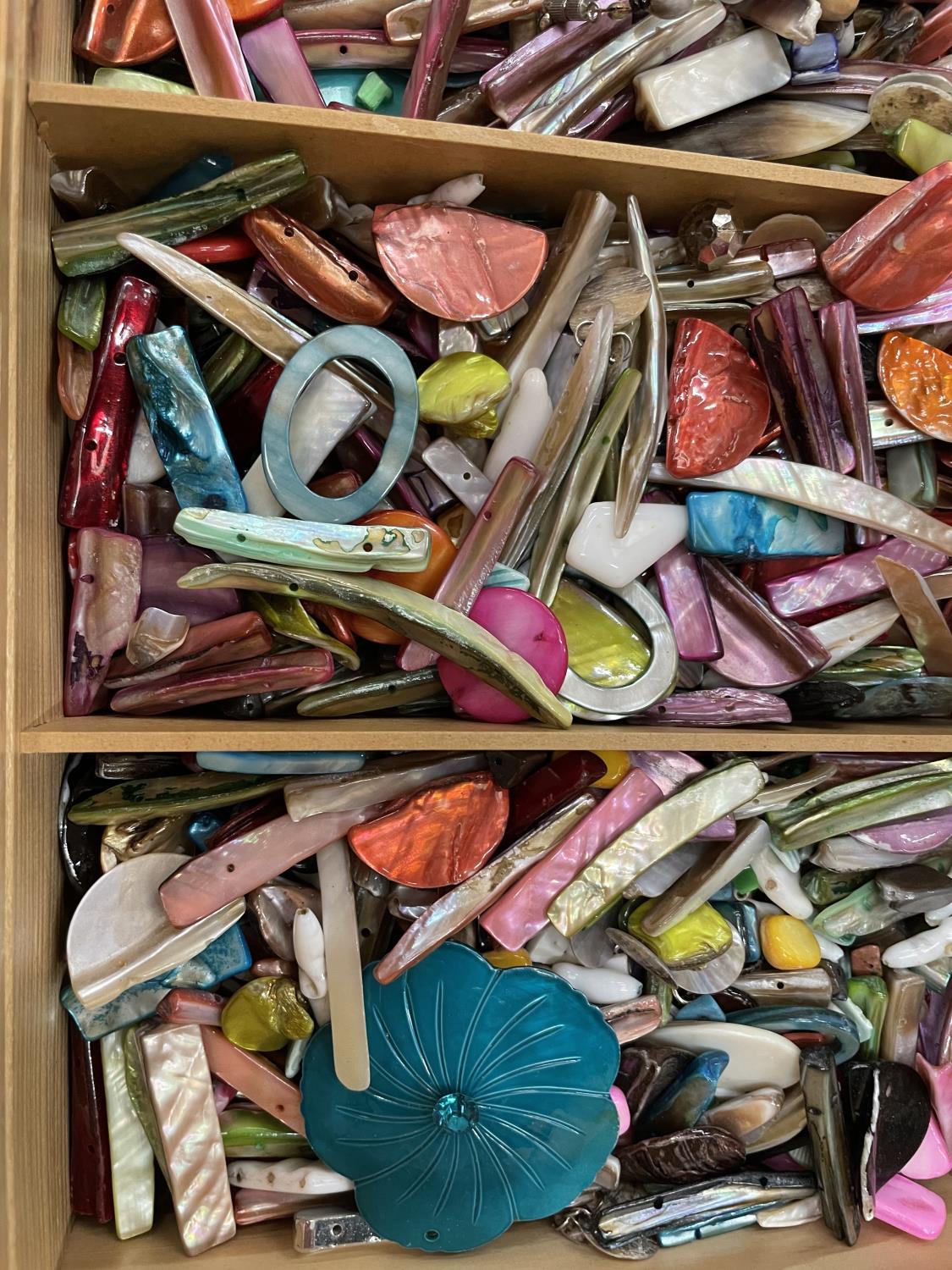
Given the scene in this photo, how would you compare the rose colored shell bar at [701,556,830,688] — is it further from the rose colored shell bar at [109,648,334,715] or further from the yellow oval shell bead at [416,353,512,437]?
the rose colored shell bar at [109,648,334,715]

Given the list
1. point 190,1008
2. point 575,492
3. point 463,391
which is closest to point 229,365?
point 463,391

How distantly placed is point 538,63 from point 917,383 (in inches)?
15.9

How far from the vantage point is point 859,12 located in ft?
2.57

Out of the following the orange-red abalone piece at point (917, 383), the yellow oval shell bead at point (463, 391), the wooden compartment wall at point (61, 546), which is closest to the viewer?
the wooden compartment wall at point (61, 546)

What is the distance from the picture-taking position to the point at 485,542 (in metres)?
0.65

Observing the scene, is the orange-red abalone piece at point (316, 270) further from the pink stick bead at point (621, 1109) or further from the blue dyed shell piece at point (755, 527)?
the pink stick bead at point (621, 1109)

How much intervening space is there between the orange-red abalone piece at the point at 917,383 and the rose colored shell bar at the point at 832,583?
103 mm

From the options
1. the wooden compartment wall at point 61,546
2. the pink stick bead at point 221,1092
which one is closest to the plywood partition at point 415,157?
the wooden compartment wall at point 61,546

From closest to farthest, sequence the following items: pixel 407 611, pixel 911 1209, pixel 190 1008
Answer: pixel 407 611, pixel 190 1008, pixel 911 1209

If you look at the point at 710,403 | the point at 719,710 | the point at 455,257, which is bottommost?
the point at 719,710

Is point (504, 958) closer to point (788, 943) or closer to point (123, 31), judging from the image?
point (788, 943)

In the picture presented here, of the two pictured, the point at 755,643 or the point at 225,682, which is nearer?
the point at 225,682

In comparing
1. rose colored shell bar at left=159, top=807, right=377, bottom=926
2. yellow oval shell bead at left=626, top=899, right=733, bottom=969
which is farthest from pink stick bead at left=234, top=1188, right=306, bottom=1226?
yellow oval shell bead at left=626, top=899, right=733, bottom=969

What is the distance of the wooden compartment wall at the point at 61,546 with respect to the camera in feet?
1.85
